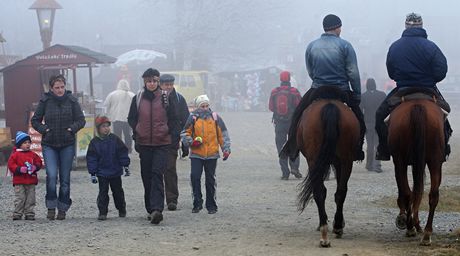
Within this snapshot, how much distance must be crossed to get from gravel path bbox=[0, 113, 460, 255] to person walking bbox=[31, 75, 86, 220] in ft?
1.00

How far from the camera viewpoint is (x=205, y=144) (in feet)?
43.5

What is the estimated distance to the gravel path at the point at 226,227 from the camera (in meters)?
9.89

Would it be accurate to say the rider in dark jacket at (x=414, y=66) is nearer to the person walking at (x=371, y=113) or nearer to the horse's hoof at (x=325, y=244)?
the horse's hoof at (x=325, y=244)

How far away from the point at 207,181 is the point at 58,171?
1.87m

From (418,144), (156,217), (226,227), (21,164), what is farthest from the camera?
(21,164)

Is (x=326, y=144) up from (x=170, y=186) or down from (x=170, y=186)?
up

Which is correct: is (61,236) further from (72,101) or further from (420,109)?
(420,109)

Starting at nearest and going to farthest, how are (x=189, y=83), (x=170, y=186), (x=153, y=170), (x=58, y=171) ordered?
(x=153, y=170), (x=58, y=171), (x=170, y=186), (x=189, y=83)

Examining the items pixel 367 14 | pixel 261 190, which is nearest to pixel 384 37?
pixel 367 14

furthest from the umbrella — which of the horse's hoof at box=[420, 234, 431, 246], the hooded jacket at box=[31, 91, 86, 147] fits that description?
the horse's hoof at box=[420, 234, 431, 246]

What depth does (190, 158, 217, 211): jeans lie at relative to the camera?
1320 cm

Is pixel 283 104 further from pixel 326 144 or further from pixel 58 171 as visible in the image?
pixel 326 144

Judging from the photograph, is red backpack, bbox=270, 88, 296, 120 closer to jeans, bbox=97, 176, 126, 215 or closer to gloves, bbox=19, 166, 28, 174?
jeans, bbox=97, 176, 126, 215

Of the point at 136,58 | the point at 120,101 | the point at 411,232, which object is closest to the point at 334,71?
the point at 411,232
